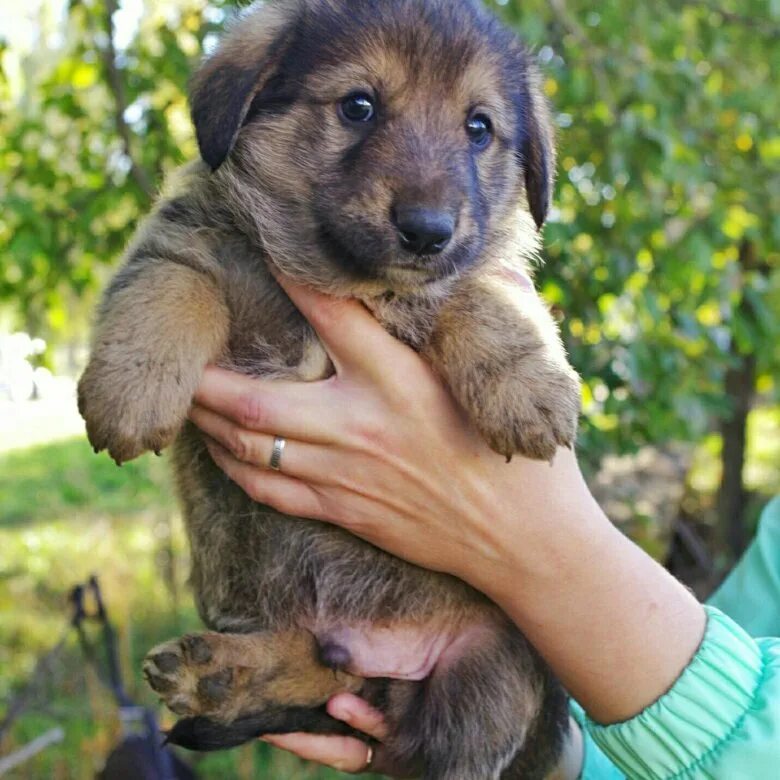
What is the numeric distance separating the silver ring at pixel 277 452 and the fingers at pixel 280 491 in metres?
0.04

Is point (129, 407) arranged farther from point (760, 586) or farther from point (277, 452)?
point (760, 586)

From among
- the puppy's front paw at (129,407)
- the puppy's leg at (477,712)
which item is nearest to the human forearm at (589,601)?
the puppy's leg at (477,712)

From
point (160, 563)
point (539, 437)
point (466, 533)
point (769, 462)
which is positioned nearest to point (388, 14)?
point (539, 437)

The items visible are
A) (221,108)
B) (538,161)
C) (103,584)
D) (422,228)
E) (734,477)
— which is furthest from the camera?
(734,477)

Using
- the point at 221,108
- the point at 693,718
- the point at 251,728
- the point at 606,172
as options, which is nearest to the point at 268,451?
the point at 251,728

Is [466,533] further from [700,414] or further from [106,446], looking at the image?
[700,414]

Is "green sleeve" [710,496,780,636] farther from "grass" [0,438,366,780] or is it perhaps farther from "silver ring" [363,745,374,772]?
"grass" [0,438,366,780]

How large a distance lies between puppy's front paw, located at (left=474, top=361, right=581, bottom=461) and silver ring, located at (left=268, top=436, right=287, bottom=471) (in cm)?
46

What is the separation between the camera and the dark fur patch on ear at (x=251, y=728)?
213 centimetres

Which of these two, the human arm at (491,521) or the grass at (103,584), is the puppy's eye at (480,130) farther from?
the grass at (103,584)

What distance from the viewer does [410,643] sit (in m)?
2.23


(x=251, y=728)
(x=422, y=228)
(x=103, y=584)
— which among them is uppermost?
(x=422, y=228)

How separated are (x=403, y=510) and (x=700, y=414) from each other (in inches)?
77.8

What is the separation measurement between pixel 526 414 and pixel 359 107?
31.1 inches
